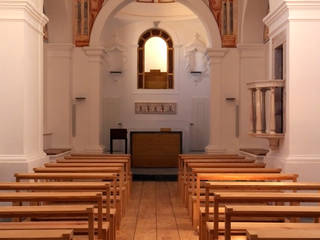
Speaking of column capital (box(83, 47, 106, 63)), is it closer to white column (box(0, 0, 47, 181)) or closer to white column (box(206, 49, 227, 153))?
white column (box(206, 49, 227, 153))

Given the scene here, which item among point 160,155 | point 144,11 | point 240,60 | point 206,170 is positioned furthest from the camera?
point 144,11

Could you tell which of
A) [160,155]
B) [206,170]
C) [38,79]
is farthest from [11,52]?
[160,155]

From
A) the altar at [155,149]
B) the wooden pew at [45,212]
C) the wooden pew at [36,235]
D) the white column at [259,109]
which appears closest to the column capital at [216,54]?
the altar at [155,149]

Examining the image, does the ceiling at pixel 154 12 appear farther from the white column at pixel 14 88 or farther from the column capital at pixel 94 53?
the white column at pixel 14 88

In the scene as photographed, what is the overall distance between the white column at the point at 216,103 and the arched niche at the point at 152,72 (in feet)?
13.1

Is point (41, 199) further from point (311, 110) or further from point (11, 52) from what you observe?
point (311, 110)

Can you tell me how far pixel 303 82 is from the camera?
7871mm

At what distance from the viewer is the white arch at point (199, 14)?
1412 centimetres

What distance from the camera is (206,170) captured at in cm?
738

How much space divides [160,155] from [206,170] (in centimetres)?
750

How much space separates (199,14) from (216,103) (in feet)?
7.71

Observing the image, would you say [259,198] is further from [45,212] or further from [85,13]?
[85,13]

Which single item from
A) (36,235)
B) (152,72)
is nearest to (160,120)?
(152,72)

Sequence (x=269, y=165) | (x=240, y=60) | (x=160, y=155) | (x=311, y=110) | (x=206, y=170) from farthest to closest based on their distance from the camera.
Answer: (x=160, y=155) < (x=240, y=60) < (x=269, y=165) < (x=311, y=110) < (x=206, y=170)
